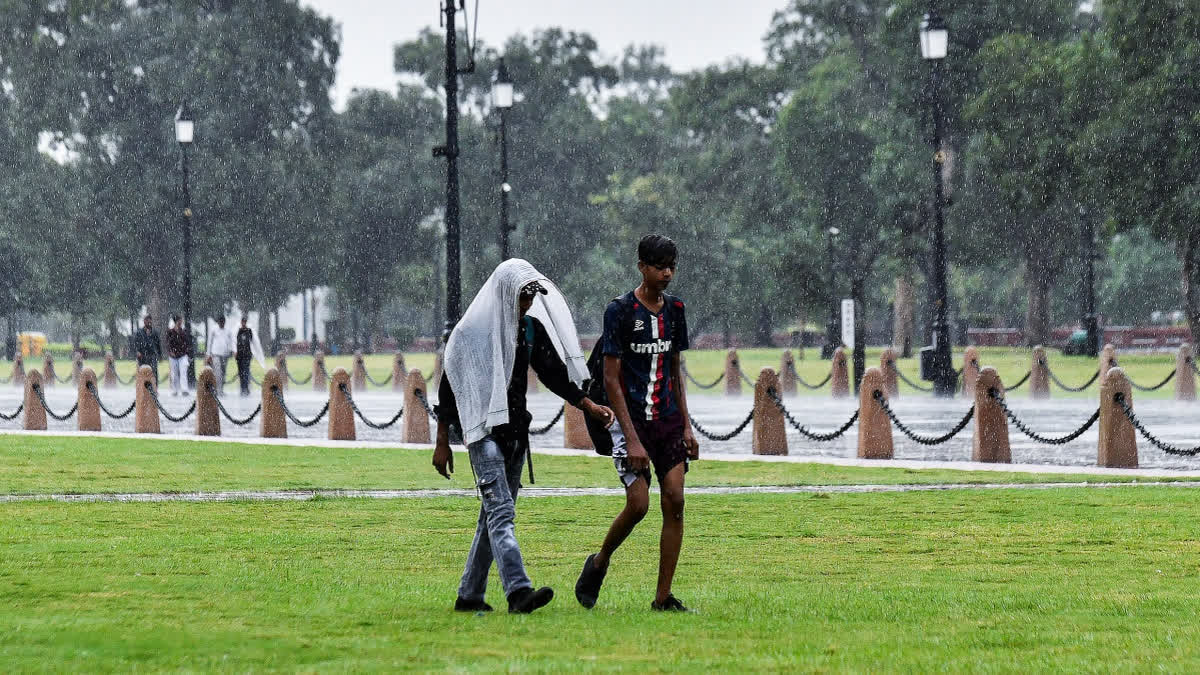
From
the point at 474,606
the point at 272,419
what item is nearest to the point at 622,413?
the point at 474,606

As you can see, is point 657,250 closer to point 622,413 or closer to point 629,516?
point 622,413

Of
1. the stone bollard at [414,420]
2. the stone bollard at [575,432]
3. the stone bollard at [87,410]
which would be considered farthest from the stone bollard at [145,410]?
the stone bollard at [575,432]

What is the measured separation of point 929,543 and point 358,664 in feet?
17.2

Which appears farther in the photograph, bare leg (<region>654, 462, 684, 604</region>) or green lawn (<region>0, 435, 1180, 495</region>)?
green lawn (<region>0, 435, 1180, 495</region>)

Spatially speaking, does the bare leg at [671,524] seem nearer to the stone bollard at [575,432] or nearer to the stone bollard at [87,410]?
the stone bollard at [575,432]

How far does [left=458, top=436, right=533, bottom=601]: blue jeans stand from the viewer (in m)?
7.62

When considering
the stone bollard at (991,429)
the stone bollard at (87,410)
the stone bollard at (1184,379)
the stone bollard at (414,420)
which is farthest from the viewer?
the stone bollard at (1184,379)

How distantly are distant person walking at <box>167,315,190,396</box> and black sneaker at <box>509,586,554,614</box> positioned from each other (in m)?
27.7

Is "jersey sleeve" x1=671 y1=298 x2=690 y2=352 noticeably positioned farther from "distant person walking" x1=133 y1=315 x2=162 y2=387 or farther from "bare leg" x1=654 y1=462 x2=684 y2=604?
"distant person walking" x1=133 y1=315 x2=162 y2=387

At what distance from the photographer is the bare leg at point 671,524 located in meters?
7.75

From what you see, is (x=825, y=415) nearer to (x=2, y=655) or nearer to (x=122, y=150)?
(x=2, y=655)

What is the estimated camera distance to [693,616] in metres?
7.60

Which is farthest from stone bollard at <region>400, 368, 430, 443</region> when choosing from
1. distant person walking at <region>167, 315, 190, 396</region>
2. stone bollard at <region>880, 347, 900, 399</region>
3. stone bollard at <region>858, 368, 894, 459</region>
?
distant person walking at <region>167, 315, 190, 396</region>

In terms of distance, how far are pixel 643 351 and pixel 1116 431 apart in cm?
985
